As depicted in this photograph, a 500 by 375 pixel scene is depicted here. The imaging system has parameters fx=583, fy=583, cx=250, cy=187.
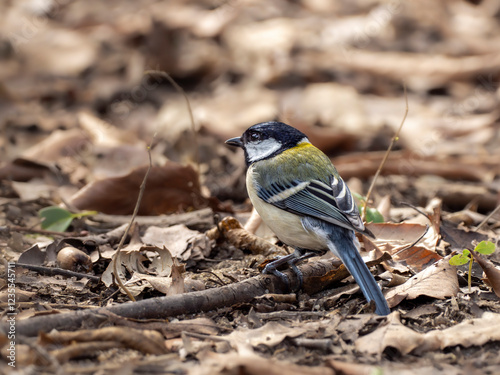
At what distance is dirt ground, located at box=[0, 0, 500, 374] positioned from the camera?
285 centimetres

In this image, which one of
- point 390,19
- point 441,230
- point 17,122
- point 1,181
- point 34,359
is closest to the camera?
point 34,359

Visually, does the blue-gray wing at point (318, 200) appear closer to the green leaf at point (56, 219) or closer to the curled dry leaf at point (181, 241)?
the curled dry leaf at point (181, 241)

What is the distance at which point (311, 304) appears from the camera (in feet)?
11.4

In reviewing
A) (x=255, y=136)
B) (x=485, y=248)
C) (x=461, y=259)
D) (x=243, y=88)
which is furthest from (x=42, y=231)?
(x=243, y=88)

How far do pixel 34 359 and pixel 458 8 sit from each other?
11.4 metres

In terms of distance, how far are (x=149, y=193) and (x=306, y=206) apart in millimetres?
1832

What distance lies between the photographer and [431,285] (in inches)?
137

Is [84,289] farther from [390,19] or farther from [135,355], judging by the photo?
[390,19]

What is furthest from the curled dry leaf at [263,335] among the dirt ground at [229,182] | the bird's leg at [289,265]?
the bird's leg at [289,265]

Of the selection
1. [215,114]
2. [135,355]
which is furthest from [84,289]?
[215,114]

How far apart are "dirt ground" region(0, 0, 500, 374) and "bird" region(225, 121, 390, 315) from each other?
0.21 meters

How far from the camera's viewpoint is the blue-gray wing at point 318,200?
362cm

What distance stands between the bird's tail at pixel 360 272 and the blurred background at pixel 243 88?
2.54 m

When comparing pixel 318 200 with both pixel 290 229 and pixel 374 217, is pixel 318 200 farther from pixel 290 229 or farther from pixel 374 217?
pixel 374 217
